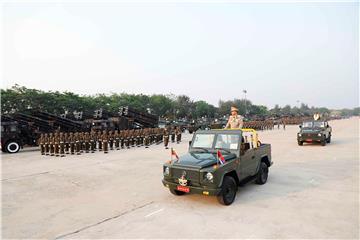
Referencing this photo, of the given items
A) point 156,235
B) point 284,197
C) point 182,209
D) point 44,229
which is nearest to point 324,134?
point 284,197

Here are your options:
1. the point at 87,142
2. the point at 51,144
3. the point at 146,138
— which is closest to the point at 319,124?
the point at 146,138

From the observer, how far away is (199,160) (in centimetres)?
597

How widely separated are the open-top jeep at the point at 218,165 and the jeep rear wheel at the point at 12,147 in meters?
13.4

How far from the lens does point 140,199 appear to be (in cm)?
639

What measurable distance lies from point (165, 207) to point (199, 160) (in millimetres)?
1236

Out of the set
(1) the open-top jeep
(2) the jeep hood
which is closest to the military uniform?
(1) the open-top jeep

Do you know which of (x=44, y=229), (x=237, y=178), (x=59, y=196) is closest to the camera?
(x=44, y=229)

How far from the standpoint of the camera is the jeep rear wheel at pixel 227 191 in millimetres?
5641

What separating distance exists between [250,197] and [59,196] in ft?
15.3

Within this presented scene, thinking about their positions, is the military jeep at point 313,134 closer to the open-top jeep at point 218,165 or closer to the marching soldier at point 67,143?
the open-top jeep at point 218,165

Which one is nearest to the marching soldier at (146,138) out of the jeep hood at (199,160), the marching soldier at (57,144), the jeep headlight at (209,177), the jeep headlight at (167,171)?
the marching soldier at (57,144)

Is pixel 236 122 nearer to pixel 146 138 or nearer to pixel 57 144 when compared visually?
pixel 57 144

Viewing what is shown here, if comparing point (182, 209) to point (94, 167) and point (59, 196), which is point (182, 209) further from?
point (94, 167)

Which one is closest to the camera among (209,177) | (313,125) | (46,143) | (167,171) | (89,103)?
(209,177)
